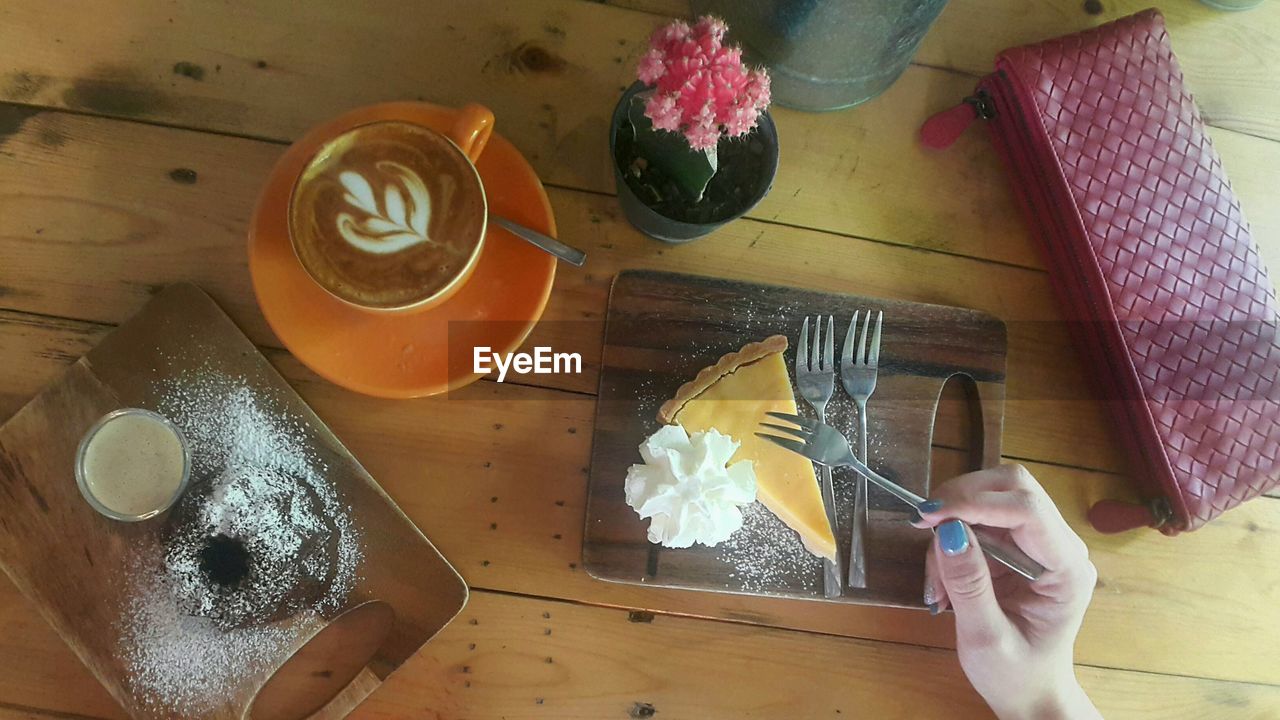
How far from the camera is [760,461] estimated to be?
39.1 inches

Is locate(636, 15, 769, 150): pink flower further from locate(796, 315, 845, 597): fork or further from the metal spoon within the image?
locate(796, 315, 845, 597): fork

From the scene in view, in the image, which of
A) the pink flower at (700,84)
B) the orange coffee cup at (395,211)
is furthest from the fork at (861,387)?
the orange coffee cup at (395,211)

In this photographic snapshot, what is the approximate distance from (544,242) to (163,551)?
575 millimetres

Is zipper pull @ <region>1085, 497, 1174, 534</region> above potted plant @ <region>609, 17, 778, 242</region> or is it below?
below

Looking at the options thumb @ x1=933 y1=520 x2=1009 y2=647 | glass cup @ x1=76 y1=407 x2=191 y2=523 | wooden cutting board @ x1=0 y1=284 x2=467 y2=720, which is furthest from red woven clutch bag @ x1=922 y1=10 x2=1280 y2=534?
glass cup @ x1=76 y1=407 x2=191 y2=523

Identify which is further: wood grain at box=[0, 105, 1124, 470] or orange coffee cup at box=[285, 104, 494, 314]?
wood grain at box=[0, 105, 1124, 470]

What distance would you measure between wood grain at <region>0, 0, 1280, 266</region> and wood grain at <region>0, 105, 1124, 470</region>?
0.11ft

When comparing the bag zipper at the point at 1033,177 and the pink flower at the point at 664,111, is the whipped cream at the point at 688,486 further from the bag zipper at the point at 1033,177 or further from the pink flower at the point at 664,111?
the bag zipper at the point at 1033,177

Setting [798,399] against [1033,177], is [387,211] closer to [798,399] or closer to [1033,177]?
[798,399]

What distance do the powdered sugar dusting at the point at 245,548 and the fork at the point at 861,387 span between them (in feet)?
2.00

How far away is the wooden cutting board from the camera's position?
3.12ft

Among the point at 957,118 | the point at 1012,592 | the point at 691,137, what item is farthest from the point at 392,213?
→ the point at 1012,592

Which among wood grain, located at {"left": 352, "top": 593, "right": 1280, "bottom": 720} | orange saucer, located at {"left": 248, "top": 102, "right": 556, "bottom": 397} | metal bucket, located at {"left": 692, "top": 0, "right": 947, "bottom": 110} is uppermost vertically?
metal bucket, located at {"left": 692, "top": 0, "right": 947, "bottom": 110}

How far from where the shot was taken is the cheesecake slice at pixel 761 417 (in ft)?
3.23
